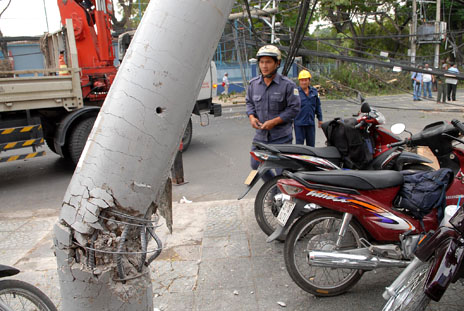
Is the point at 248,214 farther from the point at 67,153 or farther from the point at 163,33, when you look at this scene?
the point at 67,153

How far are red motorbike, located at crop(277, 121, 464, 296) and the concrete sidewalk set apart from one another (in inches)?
7.8

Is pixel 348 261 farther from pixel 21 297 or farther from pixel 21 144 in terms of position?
pixel 21 144

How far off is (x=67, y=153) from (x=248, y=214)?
434 centimetres

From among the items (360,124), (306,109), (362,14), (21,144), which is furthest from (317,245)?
(362,14)

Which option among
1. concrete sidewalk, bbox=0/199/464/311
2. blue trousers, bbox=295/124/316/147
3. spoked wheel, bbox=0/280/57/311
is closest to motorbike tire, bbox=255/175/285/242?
concrete sidewalk, bbox=0/199/464/311

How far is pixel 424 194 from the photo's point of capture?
300 cm

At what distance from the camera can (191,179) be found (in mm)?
6805

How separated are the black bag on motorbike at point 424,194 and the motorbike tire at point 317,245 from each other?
0.38 m

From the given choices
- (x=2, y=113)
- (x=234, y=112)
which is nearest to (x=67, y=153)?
(x=2, y=113)

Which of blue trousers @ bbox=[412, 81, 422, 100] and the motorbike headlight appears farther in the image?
blue trousers @ bbox=[412, 81, 422, 100]

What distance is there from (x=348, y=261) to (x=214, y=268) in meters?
1.21

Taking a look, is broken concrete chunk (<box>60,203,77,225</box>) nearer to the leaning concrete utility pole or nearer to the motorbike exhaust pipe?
the leaning concrete utility pole

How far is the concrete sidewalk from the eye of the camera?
308 centimetres

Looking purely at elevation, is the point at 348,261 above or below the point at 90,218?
below
